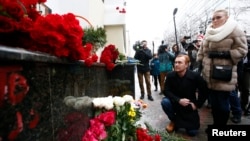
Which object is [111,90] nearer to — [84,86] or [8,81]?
[84,86]

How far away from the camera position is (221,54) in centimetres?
429

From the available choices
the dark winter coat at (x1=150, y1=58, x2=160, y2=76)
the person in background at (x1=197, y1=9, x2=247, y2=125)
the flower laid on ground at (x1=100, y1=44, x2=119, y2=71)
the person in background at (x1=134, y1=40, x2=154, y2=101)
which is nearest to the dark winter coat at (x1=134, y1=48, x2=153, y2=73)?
the person in background at (x1=134, y1=40, x2=154, y2=101)

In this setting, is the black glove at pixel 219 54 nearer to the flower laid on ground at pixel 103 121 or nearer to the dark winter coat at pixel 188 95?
the dark winter coat at pixel 188 95

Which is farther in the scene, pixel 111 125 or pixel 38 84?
pixel 111 125

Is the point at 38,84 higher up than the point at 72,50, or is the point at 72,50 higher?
the point at 72,50

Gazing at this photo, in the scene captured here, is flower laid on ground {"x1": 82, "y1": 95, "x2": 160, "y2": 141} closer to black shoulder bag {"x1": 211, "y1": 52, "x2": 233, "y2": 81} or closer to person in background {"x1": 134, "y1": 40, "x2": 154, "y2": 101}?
black shoulder bag {"x1": 211, "y1": 52, "x2": 233, "y2": 81}

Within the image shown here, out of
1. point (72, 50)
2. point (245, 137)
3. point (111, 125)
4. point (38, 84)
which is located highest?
point (72, 50)

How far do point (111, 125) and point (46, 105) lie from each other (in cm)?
104

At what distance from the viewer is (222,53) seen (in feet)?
14.0

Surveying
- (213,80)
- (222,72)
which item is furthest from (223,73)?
(213,80)

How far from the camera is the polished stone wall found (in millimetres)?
1205

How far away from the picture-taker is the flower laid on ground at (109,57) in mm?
4632

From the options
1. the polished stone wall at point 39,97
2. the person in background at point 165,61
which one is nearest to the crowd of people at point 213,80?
the polished stone wall at point 39,97

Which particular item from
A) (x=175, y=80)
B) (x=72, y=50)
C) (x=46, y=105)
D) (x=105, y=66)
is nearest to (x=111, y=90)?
(x=105, y=66)
